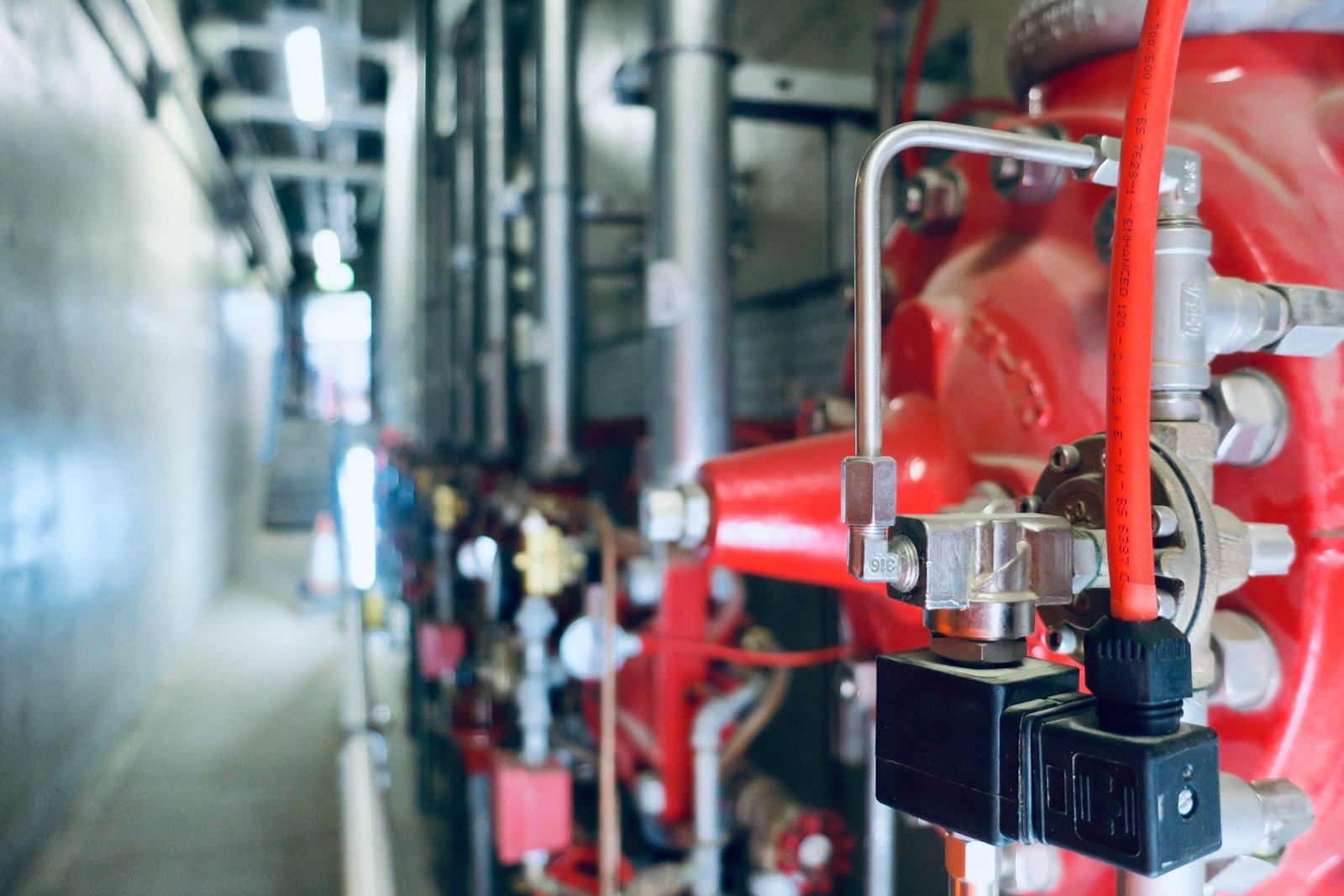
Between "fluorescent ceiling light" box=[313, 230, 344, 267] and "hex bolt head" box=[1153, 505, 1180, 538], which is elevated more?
"fluorescent ceiling light" box=[313, 230, 344, 267]

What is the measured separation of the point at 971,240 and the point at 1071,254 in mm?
129

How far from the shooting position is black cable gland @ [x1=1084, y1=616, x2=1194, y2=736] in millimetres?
378

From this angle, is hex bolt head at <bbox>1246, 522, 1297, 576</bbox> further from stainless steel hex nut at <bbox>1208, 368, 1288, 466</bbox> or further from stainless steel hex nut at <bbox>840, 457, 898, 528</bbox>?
stainless steel hex nut at <bbox>840, 457, 898, 528</bbox>

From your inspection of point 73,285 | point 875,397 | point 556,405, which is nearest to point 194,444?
point 73,285

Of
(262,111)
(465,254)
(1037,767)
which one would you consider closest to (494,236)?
(465,254)

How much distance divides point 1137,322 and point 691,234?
798 mm

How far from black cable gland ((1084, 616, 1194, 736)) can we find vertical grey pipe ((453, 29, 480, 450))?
2252 millimetres

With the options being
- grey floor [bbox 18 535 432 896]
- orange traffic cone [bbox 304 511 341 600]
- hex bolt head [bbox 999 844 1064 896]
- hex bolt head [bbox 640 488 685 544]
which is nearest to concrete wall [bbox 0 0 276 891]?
grey floor [bbox 18 535 432 896]

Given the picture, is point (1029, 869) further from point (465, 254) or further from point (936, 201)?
point (465, 254)

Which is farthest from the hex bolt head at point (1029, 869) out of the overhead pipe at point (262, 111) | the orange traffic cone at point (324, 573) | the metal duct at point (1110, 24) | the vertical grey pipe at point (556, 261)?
the overhead pipe at point (262, 111)

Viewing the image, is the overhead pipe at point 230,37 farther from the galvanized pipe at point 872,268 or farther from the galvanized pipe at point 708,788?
the galvanized pipe at point 872,268

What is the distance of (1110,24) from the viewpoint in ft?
2.03

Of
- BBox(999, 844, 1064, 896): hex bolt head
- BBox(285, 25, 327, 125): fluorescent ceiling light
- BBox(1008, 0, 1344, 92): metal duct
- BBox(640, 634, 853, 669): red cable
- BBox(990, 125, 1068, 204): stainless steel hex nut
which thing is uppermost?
BBox(285, 25, 327, 125): fluorescent ceiling light

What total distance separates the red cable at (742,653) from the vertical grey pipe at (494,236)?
1.23 m
